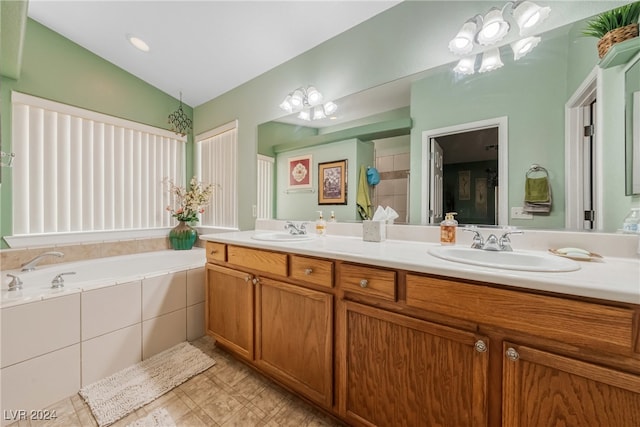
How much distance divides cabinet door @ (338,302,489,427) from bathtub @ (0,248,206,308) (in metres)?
1.54

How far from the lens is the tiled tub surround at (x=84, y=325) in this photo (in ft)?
4.00

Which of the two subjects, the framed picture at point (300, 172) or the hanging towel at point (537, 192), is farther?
the framed picture at point (300, 172)

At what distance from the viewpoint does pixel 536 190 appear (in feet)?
3.71

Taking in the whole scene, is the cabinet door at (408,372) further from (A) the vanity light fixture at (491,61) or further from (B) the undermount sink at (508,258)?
(A) the vanity light fixture at (491,61)

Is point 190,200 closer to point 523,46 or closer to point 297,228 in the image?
point 297,228

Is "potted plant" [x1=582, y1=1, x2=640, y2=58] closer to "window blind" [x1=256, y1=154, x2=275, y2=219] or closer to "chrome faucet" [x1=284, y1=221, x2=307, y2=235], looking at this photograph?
"chrome faucet" [x1=284, y1=221, x2=307, y2=235]

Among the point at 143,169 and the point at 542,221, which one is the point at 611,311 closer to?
the point at 542,221

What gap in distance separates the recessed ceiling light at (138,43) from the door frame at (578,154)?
118 inches

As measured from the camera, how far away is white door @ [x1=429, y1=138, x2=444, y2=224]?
136cm

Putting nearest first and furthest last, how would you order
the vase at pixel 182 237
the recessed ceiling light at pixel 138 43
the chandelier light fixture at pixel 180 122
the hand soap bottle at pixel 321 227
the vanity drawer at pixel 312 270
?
1. the vanity drawer at pixel 312 270
2. the hand soap bottle at pixel 321 227
3. the recessed ceiling light at pixel 138 43
4. the vase at pixel 182 237
5. the chandelier light fixture at pixel 180 122

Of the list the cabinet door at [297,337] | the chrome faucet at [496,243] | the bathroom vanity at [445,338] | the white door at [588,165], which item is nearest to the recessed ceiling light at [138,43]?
the bathroom vanity at [445,338]

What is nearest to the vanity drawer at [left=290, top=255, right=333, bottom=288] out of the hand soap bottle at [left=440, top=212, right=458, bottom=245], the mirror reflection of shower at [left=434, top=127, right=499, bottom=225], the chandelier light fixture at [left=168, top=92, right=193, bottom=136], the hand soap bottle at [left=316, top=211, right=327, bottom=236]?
the hand soap bottle at [left=316, top=211, right=327, bottom=236]

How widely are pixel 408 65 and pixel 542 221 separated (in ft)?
3.65

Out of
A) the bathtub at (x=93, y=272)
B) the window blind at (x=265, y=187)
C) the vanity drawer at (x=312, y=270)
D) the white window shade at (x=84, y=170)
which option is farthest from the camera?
the window blind at (x=265, y=187)
